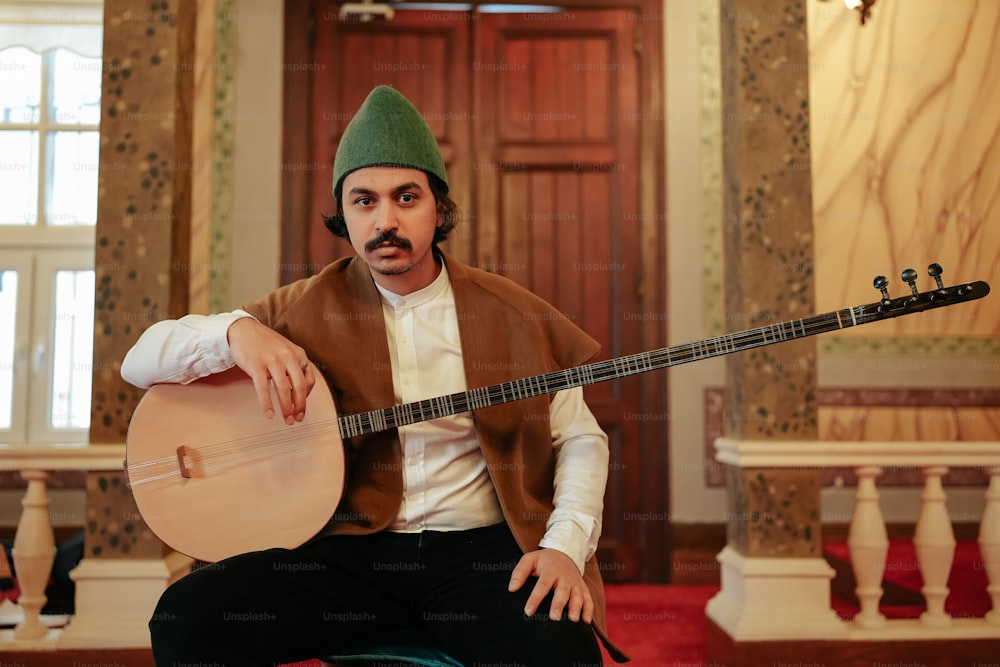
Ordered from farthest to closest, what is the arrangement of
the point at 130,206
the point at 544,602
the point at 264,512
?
the point at 130,206 → the point at 264,512 → the point at 544,602

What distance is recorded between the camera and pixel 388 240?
179 centimetres

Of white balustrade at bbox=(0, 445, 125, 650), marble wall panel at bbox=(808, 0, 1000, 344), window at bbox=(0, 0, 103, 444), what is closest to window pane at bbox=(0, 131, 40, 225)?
window at bbox=(0, 0, 103, 444)

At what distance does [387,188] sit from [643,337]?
278cm

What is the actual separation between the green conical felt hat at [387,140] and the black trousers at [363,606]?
835mm

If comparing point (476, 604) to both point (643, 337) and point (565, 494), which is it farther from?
point (643, 337)

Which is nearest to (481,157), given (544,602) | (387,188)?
(387,188)

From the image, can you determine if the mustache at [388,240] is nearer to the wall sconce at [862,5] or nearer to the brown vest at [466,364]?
the brown vest at [466,364]

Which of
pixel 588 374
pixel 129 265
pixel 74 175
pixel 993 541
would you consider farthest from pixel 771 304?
pixel 74 175

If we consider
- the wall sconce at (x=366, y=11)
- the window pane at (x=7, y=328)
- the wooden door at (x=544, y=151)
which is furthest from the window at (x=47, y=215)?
the wall sconce at (x=366, y=11)

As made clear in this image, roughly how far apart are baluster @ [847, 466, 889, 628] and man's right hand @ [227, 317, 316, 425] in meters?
2.02

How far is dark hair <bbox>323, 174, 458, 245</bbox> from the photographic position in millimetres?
1956

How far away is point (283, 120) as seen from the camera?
4375 millimetres

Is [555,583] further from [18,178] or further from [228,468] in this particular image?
[18,178]

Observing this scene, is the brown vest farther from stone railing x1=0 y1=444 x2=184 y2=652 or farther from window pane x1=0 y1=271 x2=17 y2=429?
window pane x1=0 y1=271 x2=17 y2=429
